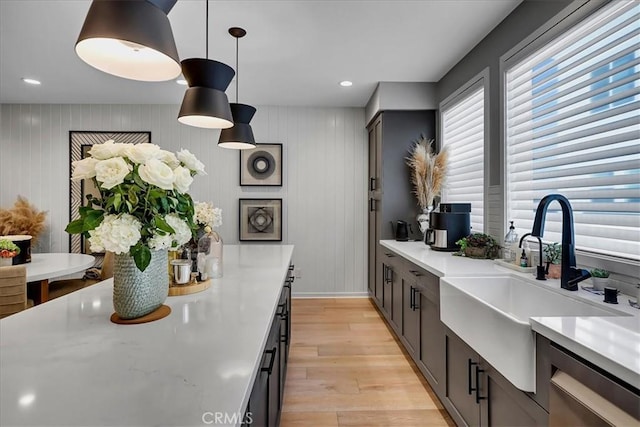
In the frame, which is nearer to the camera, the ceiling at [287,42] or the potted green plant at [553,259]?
the potted green plant at [553,259]

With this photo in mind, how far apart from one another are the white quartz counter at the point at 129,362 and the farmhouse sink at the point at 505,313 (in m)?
0.86

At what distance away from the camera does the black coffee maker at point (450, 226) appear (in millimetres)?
2875

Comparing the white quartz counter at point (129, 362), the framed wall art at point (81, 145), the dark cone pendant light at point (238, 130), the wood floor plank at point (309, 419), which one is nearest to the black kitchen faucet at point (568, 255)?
the white quartz counter at point (129, 362)

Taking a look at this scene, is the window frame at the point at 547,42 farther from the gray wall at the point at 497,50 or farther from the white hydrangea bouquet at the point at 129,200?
the white hydrangea bouquet at the point at 129,200

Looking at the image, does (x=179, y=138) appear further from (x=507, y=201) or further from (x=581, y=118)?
(x=581, y=118)

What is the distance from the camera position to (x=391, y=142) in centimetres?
378

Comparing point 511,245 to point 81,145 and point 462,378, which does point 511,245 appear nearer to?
point 462,378

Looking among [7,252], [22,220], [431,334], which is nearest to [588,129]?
[431,334]

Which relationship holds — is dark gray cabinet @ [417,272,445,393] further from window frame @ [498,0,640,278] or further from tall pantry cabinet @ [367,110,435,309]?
tall pantry cabinet @ [367,110,435,309]

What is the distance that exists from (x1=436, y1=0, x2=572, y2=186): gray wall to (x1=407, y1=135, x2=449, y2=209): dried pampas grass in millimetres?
660

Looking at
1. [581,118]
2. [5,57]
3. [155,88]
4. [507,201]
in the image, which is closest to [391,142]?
[507,201]

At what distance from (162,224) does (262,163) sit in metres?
3.63

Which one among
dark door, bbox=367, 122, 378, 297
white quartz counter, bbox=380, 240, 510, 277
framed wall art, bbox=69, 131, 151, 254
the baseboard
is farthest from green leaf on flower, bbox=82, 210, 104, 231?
framed wall art, bbox=69, 131, 151, 254

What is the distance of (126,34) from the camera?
90 centimetres
